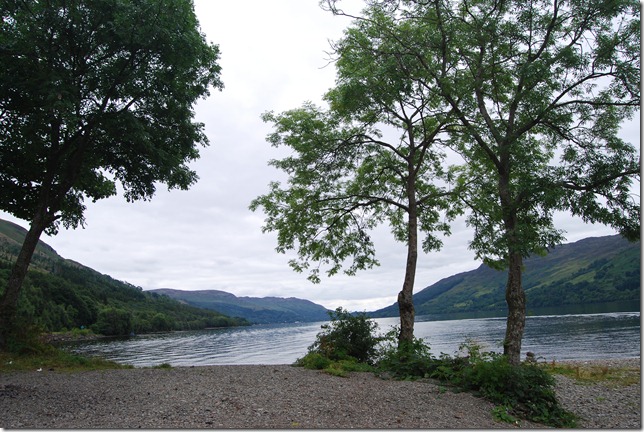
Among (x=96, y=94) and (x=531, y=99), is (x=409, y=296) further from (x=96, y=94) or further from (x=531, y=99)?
(x=96, y=94)

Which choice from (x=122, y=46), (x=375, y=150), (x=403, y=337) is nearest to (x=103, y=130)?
(x=122, y=46)

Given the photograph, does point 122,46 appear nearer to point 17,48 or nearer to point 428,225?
point 17,48

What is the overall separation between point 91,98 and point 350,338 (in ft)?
46.6

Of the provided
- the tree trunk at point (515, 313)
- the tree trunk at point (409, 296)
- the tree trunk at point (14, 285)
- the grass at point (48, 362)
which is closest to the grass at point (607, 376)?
the tree trunk at point (515, 313)

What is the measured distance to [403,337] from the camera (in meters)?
15.9

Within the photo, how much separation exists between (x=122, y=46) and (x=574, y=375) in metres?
23.1

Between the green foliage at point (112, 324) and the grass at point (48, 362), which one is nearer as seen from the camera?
the grass at point (48, 362)

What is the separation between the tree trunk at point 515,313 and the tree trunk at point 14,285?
16764mm

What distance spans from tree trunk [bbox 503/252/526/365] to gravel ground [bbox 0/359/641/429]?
76.9 inches

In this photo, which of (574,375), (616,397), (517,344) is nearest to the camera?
(517,344)

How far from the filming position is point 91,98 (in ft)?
53.0

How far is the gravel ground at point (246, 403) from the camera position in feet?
24.6

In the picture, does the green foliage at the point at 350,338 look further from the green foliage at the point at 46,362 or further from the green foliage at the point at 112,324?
the green foliage at the point at 112,324

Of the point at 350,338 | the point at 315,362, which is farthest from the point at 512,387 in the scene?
the point at 350,338
